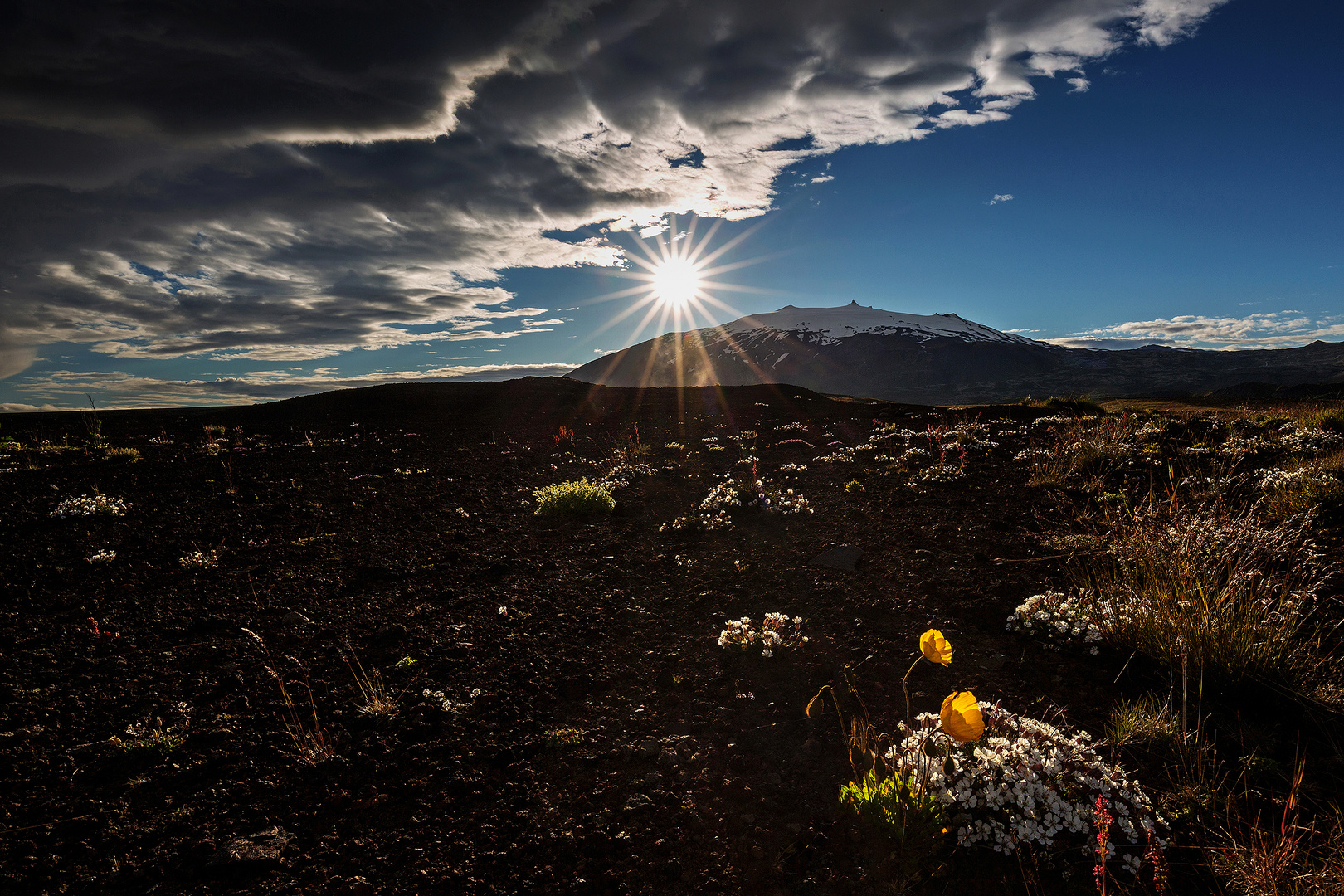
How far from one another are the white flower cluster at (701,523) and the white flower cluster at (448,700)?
157 inches

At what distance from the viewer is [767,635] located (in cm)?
423

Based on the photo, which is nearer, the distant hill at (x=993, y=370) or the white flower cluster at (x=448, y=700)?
the white flower cluster at (x=448, y=700)

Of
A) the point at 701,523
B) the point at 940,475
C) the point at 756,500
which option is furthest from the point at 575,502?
the point at 940,475

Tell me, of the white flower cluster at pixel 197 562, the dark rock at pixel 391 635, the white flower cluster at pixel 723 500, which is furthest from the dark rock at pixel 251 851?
the white flower cluster at pixel 723 500

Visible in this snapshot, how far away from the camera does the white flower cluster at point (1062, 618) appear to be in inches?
156

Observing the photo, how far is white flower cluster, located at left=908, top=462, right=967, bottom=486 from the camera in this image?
895cm

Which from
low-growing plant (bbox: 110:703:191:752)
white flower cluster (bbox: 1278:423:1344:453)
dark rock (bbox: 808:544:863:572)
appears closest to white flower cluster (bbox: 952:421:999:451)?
white flower cluster (bbox: 1278:423:1344:453)

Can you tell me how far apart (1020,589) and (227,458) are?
14.4 m

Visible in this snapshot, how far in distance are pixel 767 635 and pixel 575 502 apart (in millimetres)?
4748

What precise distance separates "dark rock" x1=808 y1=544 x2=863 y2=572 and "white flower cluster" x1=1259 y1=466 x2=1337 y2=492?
15.8 feet

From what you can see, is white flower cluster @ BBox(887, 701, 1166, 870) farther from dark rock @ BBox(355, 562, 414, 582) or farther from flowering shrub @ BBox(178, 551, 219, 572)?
flowering shrub @ BBox(178, 551, 219, 572)

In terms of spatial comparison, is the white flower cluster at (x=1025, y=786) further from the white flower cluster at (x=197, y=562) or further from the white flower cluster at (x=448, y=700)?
the white flower cluster at (x=197, y=562)

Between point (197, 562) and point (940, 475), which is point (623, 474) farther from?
point (197, 562)

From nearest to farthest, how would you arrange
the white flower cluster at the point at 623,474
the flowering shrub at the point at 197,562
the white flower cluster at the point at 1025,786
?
1. the white flower cluster at the point at 1025,786
2. the flowering shrub at the point at 197,562
3. the white flower cluster at the point at 623,474
